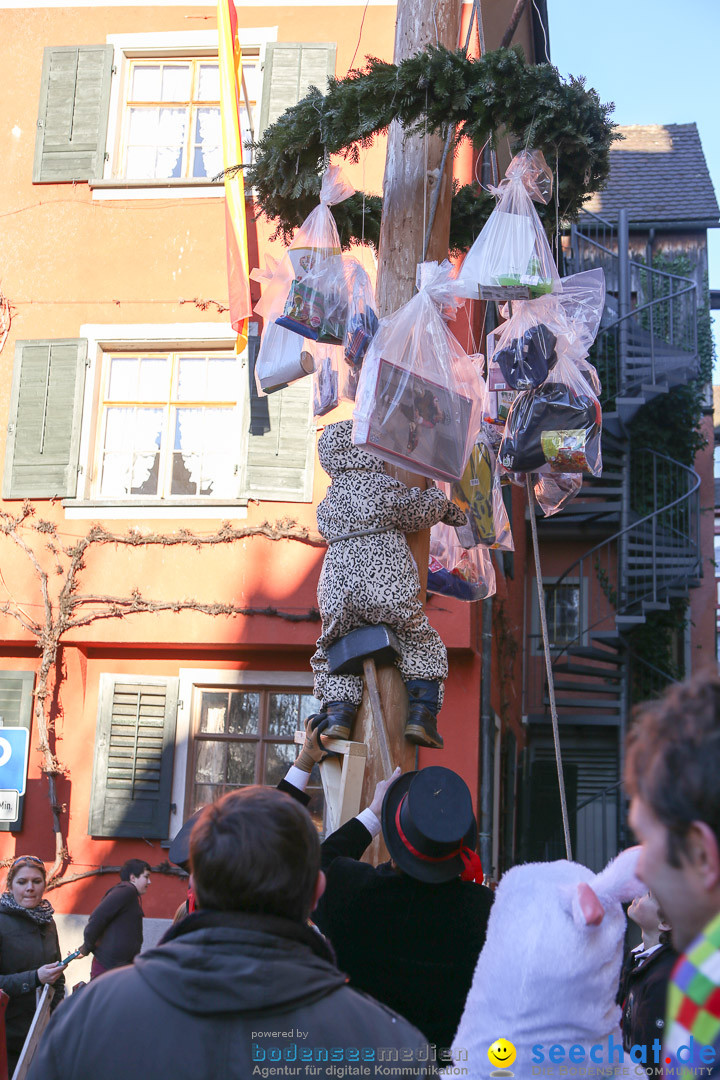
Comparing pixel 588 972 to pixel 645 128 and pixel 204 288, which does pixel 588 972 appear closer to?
pixel 204 288

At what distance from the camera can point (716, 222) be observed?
17625mm

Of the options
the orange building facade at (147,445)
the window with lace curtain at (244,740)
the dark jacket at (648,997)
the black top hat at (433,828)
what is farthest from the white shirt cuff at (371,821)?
the window with lace curtain at (244,740)

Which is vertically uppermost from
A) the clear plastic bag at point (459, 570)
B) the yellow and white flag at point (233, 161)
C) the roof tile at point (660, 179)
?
the roof tile at point (660, 179)

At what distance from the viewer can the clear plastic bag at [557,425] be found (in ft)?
15.2

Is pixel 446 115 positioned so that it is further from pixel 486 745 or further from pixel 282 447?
→ pixel 486 745

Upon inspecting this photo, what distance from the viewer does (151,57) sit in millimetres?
10805

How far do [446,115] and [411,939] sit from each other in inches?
119

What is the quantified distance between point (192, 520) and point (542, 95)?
19.4 ft

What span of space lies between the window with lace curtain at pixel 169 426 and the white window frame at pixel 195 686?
1549 millimetres

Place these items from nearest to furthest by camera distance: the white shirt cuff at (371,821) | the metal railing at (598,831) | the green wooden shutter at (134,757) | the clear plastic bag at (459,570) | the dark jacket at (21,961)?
1. the white shirt cuff at (371,821)
2. the dark jacket at (21,961)
3. the clear plastic bag at (459,570)
4. the green wooden shutter at (134,757)
5. the metal railing at (598,831)

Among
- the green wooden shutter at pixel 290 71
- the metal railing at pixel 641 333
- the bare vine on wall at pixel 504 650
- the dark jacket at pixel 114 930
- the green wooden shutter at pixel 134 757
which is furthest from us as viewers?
A: the metal railing at pixel 641 333

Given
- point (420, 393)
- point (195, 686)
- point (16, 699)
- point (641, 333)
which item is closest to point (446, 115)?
point (420, 393)

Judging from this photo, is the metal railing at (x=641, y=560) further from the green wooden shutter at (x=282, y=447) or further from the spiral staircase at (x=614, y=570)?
the green wooden shutter at (x=282, y=447)

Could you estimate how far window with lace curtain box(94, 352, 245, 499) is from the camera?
9.95 meters
